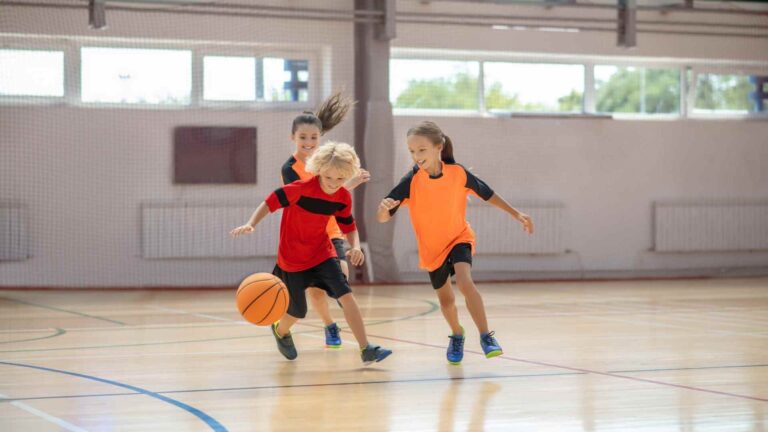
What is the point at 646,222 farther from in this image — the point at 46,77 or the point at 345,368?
the point at 345,368

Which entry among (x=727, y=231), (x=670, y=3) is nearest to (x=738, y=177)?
(x=727, y=231)

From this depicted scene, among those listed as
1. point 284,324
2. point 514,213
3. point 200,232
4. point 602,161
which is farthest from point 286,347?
point 602,161

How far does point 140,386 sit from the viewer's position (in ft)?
14.5

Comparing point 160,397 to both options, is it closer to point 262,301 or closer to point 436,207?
point 262,301

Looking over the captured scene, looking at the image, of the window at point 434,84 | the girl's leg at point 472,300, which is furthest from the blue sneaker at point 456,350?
the window at point 434,84

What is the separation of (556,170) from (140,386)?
8.18 meters

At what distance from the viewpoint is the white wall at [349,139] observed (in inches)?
412

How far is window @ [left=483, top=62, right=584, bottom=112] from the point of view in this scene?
39.0 feet

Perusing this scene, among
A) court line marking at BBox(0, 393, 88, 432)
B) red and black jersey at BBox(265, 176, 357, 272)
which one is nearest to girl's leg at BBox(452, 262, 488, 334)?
red and black jersey at BBox(265, 176, 357, 272)

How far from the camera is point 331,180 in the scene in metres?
4.82

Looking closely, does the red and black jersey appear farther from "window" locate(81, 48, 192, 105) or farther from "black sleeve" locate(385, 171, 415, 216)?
"window" locate(81, 48, 192, 105)

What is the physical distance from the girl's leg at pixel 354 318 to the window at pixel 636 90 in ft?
26.1

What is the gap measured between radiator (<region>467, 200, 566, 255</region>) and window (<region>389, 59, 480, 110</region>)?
45.5 inches

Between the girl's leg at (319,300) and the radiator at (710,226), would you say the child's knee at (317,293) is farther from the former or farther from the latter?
the radiator at (710,226)
